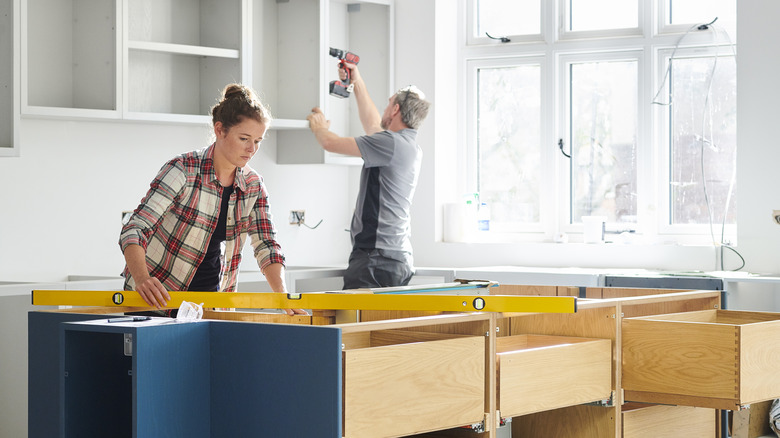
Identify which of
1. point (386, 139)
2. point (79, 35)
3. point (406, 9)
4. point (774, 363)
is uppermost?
point (406, 9)

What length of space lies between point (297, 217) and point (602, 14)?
6.19 ft

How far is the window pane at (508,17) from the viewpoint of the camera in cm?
507

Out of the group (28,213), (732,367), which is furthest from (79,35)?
(732,367)

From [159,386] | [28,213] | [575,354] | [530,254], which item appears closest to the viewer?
[159,386]

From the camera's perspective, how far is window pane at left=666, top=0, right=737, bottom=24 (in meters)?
4.62

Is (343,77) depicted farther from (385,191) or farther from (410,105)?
(385,191)

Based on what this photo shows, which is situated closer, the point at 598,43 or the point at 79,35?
the point at 79,35

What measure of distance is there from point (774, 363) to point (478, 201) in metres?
2.63

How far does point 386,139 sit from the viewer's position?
Result: 3.80m

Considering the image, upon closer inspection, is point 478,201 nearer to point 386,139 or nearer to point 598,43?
point 598,43

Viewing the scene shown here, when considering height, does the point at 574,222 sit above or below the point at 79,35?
below

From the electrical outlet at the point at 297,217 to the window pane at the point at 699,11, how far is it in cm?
207

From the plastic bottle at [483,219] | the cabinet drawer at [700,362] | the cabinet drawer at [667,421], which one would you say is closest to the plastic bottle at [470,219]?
the plastic bottle at [483,219]

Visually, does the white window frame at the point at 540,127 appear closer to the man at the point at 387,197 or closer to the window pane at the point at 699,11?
the window pane at the point at 699,11
